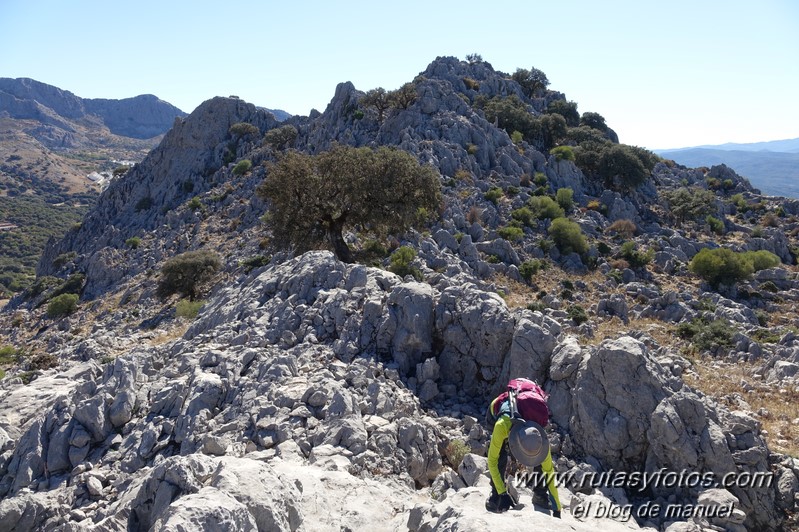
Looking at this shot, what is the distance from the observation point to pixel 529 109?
186 feet

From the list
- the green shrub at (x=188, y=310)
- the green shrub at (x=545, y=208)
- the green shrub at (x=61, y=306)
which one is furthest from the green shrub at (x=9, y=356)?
the green shrub at (x=545, y=208)

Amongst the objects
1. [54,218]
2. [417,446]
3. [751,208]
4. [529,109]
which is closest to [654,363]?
[417,446]

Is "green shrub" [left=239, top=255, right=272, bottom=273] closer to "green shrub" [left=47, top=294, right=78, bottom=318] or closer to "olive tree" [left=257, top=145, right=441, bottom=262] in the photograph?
"olive tree" [left=257, top=145, right=441, bottom=262]

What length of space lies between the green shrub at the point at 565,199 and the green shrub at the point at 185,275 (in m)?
27.0

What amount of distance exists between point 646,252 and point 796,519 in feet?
86.0

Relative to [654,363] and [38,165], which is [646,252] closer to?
[654,363]

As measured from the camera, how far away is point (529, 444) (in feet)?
19.8

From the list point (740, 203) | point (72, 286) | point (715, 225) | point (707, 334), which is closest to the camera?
point (707, 334)

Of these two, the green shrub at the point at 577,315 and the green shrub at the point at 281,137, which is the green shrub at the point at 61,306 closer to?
the green shrub at the point at 281,137

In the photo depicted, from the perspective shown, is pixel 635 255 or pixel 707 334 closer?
pixel 707 334

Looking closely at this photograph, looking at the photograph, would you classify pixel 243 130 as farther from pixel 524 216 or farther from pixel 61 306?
pixel 524 216

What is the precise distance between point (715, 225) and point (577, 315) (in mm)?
27813

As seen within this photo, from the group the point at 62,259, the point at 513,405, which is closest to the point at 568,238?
the point at 513,405

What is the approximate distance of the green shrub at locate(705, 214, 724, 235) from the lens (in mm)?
40094
